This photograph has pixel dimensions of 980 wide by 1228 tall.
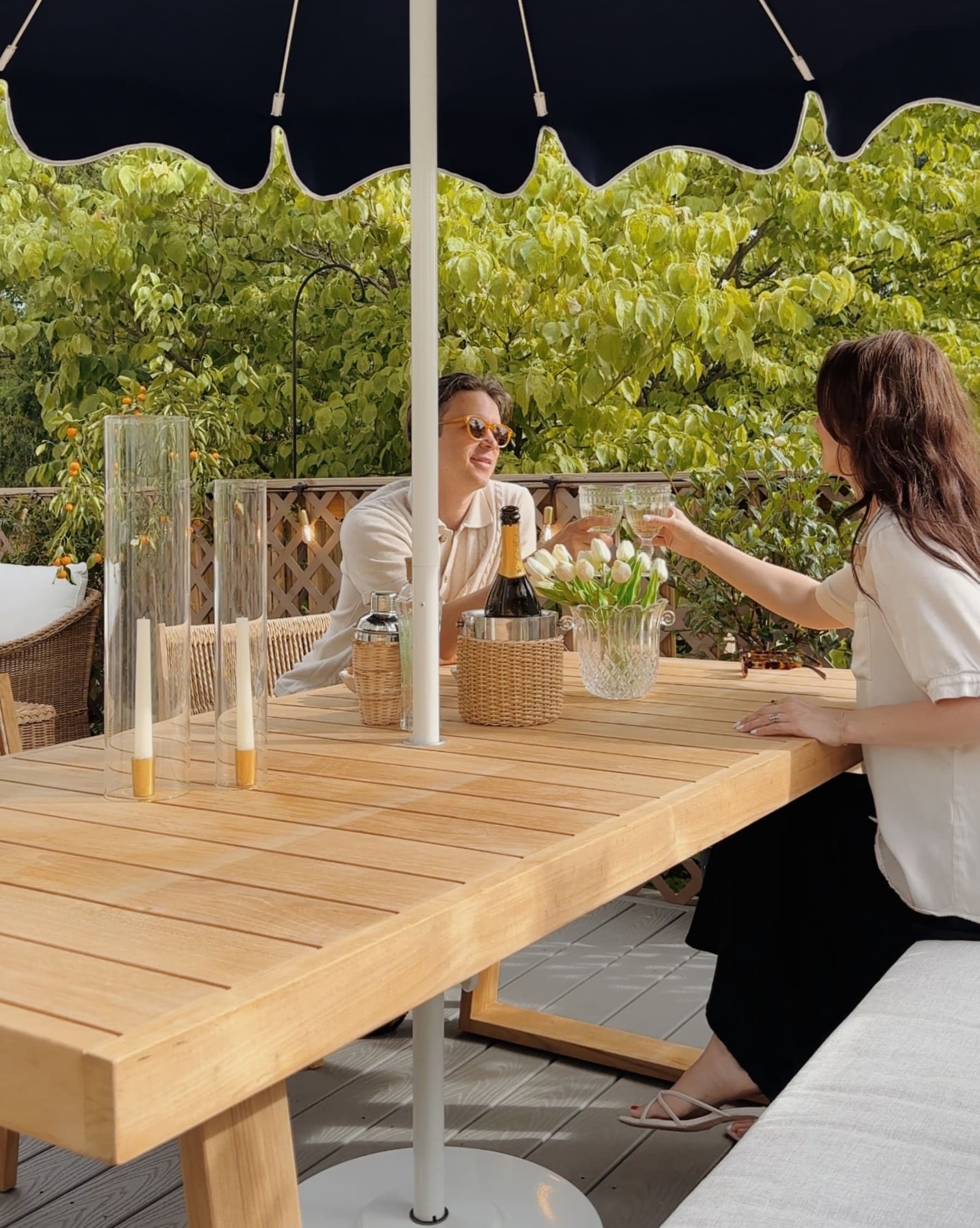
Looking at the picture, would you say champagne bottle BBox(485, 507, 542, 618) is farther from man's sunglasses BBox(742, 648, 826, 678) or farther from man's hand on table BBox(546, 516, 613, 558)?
man's sunglasses BBox(742, 648, 826, 678)

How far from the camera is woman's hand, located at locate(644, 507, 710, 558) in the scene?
230cm

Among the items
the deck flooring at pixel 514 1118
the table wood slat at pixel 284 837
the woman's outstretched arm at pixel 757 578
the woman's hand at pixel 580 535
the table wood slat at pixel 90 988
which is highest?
the woman's hand at pixel 580 535

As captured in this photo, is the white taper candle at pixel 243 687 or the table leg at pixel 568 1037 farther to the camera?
the table leg at pixel 568 1037

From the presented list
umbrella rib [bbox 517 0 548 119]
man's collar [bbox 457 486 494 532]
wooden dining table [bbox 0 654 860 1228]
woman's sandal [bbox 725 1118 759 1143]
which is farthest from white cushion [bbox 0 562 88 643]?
woman's sandal [bbox 725 1118 759 1143]

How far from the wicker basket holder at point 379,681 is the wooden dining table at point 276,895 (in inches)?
2.7

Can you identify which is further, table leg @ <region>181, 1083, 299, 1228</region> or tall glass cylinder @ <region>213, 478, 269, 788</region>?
tall glass cylinder @ <region>213, 478, 269, 788</region>

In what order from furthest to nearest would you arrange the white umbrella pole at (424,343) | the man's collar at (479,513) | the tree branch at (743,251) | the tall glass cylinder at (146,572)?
the tree branch at (743,251) → the man's collar at (479,513) → the white umbrella pole at (424,343) → the tall glass cylinder at (146,572)

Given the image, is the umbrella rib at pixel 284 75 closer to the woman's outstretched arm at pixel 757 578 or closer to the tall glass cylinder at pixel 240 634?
the woman's outstretched arm at pixel 757 578

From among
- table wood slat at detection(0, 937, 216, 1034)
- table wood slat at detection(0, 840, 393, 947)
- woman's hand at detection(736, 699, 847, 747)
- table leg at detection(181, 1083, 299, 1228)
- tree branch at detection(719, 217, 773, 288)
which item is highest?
tree branch at detection(719, 217, 773, 288)

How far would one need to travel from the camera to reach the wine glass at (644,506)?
7.35ft

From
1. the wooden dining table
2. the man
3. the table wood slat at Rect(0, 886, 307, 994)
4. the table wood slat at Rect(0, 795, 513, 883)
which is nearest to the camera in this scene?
the wooden dining table

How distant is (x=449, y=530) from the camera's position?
291cm

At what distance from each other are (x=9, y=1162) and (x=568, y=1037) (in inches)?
40.3

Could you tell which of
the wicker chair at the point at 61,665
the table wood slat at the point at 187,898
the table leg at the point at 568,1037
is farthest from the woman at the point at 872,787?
→ the wicker chair at the point at 61,665
